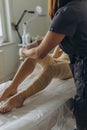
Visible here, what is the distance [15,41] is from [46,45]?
7.01 ft

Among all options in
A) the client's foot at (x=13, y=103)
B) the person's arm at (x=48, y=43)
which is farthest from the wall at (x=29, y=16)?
the person's arm at (x=48, y=43)

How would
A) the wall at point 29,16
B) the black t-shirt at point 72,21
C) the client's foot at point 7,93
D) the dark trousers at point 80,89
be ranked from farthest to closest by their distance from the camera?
the wall at point 29,16 < the client's foot at point 7,93 < the dark trousers at point 80,89 < the black t-shirt at point 72,21

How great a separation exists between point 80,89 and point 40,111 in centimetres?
27

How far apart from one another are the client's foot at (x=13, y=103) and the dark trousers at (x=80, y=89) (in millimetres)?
334

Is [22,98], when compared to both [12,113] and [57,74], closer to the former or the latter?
[12,113]

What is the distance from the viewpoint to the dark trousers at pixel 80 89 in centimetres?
118

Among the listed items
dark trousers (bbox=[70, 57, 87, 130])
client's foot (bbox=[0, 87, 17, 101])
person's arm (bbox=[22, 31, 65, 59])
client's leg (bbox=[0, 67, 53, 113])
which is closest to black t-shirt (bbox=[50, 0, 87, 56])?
person's arm (bbox=[22, 31, 65, 59])

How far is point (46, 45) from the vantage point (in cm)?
112

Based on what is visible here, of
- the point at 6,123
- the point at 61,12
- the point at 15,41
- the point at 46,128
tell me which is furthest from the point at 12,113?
the point at 15,41

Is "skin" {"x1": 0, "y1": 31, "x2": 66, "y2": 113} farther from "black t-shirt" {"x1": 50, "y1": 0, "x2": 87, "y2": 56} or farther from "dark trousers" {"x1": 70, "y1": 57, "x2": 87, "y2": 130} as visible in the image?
"dark trousers" {"x1": 70, "y1": 57, "x2": 87, "y2": 130}

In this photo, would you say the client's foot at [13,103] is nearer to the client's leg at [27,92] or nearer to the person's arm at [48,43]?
the client's leg at [27,92]

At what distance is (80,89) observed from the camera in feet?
4.00

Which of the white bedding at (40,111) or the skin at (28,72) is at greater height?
the skin at (28,72)

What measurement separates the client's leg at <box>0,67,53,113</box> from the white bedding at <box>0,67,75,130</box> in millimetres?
34
